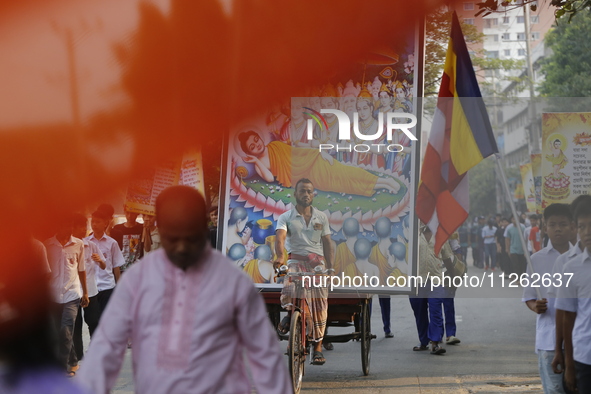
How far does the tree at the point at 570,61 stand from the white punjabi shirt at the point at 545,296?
87.4 feet

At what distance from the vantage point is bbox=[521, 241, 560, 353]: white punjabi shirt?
17.8 feet

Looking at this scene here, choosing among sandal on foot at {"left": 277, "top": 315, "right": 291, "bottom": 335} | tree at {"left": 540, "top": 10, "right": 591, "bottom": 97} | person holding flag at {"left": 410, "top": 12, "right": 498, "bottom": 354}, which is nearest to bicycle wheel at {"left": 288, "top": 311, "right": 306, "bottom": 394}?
sandal on foot at {"left": 277, "top": 315, "right": 291, "bottom": 335}

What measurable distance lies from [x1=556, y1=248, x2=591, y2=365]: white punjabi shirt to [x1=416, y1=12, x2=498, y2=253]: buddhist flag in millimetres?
2626

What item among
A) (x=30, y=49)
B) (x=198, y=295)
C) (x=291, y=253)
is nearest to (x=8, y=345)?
(x=198, y=295)

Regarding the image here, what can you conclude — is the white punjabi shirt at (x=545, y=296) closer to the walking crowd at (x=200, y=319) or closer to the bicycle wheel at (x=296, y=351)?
the walking crowd at (x=200, y=319)

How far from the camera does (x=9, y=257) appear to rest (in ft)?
10.1

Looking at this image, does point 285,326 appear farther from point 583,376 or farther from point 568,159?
point 583,376

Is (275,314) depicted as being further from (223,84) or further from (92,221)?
(223,84)

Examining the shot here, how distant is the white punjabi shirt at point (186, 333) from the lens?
3.35 m

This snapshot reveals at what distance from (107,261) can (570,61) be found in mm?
28004

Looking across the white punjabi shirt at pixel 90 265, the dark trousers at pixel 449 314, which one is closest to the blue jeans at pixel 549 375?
the white punjabi shirt at pixel 90 265

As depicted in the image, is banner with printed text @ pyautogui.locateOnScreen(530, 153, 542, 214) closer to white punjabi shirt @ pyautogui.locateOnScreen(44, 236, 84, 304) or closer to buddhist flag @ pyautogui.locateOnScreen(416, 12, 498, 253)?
buddhist flag @ pyautogui.locateOnScreen(416, 12, 498, 253)

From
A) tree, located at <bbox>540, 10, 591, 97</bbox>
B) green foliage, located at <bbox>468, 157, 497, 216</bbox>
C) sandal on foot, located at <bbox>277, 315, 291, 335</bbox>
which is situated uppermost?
tree, located at <bbox>540, 10, 591, 97</bbox>

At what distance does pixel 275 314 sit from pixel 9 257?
6258 mm
